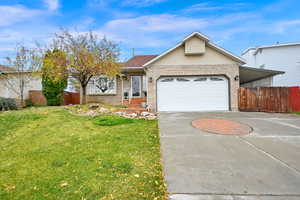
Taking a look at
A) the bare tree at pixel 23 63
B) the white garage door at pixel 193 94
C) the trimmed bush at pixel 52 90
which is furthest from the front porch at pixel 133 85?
the bare tree at pixel 23 63

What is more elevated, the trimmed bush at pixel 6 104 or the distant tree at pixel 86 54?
the distant tree at pixel 86 54

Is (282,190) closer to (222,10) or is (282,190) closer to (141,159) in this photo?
(141,159)

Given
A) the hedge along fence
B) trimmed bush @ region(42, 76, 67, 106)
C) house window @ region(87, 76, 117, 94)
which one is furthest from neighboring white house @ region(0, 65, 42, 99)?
house window @ region(87, 76, 117, 94)

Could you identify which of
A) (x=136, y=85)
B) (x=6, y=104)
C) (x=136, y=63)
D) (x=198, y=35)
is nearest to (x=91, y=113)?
(x=136, y=85)

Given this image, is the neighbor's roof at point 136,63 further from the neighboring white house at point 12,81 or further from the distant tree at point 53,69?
the neighboring white house at point 12,81

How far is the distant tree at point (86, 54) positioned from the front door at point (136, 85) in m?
2.61

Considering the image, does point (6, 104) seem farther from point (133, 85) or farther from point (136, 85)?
point (136, 85)

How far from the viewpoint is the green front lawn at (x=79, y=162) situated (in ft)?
8.77

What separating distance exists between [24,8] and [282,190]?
15.0 m

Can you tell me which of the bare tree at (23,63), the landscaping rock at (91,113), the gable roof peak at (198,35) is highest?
the gable roof peak at (198,35)

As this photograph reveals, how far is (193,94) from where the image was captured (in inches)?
428

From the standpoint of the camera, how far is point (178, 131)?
20.2ft

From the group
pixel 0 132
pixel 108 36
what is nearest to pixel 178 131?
pixel 0 132

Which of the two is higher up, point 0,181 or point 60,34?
point 60,34
